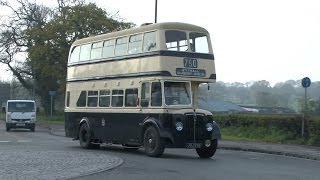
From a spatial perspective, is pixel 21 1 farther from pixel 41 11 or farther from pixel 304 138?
pixel 304 138

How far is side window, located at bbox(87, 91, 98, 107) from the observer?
24.1 meters

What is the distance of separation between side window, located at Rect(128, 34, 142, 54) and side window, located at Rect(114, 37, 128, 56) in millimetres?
353

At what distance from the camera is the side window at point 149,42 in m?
20.6

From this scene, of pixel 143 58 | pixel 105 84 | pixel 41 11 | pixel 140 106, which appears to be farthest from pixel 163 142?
pixel 41 11

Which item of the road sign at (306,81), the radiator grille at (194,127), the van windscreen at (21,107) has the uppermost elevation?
the road sign at (306,81)

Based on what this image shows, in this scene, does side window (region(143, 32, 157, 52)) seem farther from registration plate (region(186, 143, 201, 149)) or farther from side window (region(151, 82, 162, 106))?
registration plate (region(186, 143, 201, 149))

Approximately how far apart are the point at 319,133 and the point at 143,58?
11.1 metres

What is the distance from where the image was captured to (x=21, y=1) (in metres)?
68.3

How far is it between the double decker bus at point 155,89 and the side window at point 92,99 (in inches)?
3.3

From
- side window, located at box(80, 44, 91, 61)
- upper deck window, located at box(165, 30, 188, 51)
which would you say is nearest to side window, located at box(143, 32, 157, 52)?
upper deck window, located at box(165, 30, 188, 51)

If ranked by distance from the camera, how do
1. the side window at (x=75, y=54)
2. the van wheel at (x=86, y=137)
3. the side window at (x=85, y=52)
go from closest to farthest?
1. the van wheel at (x=86, y=137)
2. the side window at (x=85, y=52)
3. the side window at (x=75, y=54)

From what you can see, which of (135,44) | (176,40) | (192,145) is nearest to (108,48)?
(135,44)

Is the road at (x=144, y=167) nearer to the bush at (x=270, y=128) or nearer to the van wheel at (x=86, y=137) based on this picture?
the van wheel at (x=86, y=137)

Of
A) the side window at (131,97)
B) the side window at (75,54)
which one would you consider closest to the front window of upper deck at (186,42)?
the side window at (131,97)
